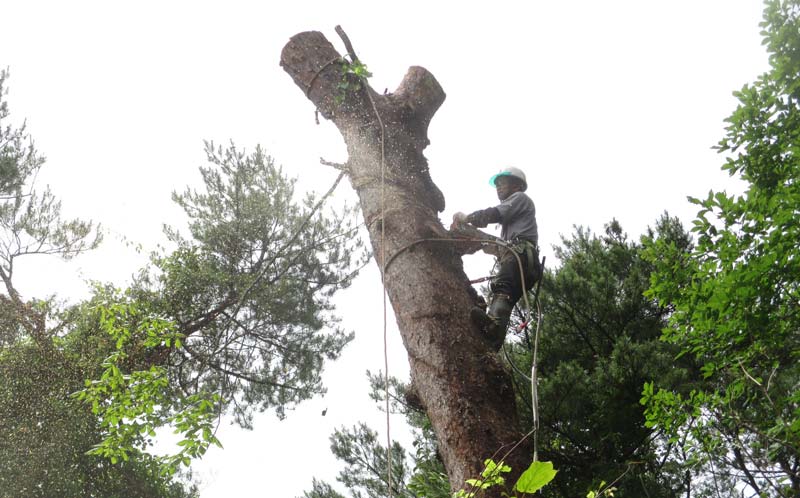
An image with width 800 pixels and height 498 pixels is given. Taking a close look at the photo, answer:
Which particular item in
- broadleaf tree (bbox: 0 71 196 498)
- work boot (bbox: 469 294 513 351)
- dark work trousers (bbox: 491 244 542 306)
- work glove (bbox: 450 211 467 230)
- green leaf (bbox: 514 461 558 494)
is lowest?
green leaf (bbox: 514 461 558 494)

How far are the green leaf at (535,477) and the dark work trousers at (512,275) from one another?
1881 mm

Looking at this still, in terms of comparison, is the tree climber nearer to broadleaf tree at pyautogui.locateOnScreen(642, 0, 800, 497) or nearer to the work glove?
the work glove

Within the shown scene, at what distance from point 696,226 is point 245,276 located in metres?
7.17

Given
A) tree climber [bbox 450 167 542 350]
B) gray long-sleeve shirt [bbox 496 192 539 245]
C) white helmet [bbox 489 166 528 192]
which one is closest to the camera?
tree climber [bbox 450 167 542 350]

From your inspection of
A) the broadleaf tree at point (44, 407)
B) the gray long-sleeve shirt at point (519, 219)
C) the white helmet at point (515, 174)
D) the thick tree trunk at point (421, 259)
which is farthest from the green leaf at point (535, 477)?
the broadleaf tree at point (44, 407)

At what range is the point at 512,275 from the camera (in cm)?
312

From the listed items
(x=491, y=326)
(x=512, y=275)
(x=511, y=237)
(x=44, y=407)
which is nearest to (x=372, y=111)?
(x=511, y=237)

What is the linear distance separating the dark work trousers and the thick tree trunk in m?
0.25

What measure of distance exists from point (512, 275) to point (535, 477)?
2049 mm

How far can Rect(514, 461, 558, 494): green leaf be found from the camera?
43.7 inches

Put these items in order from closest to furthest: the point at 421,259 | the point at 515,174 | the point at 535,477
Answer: the point at 535,477 < the point at 421,259 < the point at 515,174

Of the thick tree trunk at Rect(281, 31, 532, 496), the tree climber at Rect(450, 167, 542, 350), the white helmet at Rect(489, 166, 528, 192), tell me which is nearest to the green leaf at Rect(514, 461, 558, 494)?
the thick tree trunk at Rect(281, 31, 532, 496)

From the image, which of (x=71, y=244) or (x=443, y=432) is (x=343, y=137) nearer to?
(x=443, y=432)

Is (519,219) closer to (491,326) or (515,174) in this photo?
(515,174)
